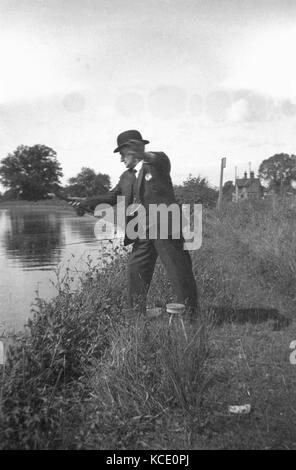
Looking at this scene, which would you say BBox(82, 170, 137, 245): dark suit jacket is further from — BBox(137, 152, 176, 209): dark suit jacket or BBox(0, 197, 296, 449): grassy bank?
BBox(0, 197, 296, 449): grassy bank

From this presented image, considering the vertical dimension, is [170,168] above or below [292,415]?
above

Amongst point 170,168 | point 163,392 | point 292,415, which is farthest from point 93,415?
point 170,168

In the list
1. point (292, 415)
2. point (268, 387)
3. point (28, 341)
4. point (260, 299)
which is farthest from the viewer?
point (260, 299)

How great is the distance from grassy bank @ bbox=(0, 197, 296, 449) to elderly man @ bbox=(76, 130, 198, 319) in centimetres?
33

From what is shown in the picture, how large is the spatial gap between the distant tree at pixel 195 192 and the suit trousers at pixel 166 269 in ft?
52.2

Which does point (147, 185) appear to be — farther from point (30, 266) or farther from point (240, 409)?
point (30, 266)

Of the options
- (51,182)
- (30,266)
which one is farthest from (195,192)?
(51,182)

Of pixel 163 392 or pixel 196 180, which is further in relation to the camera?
pixel 196 180

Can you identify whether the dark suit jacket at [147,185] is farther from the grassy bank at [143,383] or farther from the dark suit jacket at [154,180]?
the grassy bank at [143,383]

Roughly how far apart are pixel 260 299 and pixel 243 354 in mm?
2684

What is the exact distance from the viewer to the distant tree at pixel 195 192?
2170 cm

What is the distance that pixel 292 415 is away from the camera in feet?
12.9

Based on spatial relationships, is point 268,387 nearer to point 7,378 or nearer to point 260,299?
point 7,378
